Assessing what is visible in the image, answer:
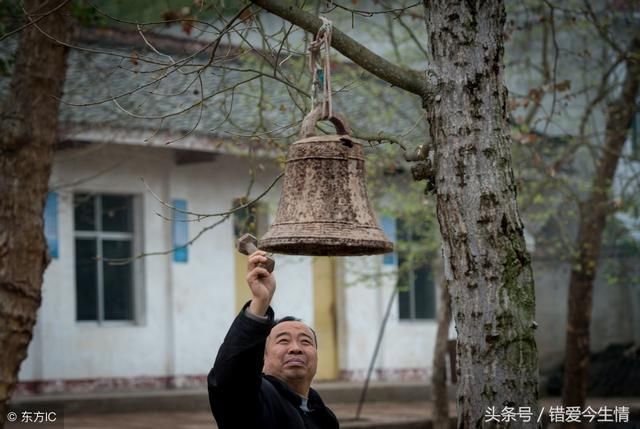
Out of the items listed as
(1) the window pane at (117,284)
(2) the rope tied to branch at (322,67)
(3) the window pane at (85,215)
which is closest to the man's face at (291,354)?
(2) the rope tied to branch at (322,67)

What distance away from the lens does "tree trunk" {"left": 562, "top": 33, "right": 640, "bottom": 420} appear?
13852 mm

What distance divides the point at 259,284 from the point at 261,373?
42 cm

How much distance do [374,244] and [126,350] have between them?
541 inches

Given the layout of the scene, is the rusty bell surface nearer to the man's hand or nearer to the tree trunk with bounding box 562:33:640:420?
the man's hand

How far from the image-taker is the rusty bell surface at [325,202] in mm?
4688

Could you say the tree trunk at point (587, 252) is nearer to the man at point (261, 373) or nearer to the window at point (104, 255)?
the window at point (104, 255)

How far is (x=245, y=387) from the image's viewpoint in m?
4.91

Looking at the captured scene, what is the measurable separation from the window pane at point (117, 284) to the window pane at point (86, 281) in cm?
18

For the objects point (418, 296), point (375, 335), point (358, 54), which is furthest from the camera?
point (418, 296)

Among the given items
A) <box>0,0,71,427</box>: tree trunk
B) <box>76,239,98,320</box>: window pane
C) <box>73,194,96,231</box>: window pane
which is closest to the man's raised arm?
<box>0,0,71,427</box>: tree trunk

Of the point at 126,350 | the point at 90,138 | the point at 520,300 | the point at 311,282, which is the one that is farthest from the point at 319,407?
the point at 311,282

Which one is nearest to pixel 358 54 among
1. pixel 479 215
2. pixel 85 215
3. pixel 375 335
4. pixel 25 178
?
pixel 479 215

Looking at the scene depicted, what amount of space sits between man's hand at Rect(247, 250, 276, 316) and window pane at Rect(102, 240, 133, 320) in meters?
13.3

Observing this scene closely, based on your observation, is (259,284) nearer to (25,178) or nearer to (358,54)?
(358,54)
